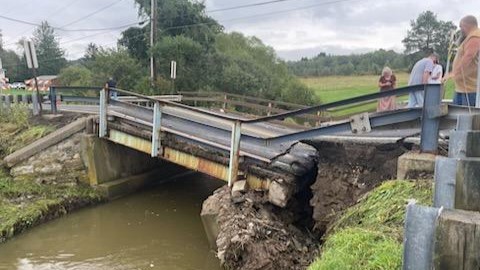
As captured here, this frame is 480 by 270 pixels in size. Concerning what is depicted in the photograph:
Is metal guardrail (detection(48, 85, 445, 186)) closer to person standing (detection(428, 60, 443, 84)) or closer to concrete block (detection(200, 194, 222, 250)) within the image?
concrete block (detection(200, 194, 222, 250))

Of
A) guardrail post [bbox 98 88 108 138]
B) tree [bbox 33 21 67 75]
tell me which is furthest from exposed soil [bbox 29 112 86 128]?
tree [bbox 33 21 67 75]

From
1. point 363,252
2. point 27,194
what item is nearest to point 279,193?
point 363,252

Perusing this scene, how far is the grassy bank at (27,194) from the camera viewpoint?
8.91 meters

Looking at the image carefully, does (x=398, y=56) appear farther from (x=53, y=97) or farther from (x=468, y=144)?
(x=468, y=144)

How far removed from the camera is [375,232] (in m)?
3.97

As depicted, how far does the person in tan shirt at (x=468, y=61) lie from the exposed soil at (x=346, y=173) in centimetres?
122

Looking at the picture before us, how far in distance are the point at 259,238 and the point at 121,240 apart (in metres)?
3.51

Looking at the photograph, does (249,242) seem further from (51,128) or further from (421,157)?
(51,128)

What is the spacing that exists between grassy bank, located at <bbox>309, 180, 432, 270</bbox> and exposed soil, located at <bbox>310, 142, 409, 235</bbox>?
990 millimetres

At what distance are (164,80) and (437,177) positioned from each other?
21.8m

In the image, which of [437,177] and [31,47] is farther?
[31,47]

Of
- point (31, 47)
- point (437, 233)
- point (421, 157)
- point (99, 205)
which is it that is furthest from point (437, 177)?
point (31, 47)

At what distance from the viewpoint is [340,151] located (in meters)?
6.80

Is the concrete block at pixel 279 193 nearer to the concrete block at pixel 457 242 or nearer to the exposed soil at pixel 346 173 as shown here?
the exposed soil at pixel 346 173
